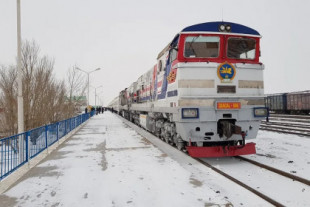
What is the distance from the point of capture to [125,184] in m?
5.47

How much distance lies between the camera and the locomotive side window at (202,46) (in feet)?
24.5

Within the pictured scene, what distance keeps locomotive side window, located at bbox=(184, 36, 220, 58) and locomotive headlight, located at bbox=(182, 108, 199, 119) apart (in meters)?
1.60

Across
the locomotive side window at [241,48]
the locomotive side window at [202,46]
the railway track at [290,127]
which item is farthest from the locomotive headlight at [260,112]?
the railway track at [290,127]

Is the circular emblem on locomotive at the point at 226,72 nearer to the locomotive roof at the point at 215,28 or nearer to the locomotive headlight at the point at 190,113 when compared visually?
the locomotive roof at the point at 215,28

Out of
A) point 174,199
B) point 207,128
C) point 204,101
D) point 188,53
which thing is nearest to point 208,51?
point 188,53

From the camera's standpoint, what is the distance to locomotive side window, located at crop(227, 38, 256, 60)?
25.3ft

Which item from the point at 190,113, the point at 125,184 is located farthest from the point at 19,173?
the point at 190,113

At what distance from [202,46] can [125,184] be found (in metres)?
4.50

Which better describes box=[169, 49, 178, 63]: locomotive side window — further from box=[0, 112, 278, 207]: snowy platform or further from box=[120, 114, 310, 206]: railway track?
box=[120, 114, 310, 206]: railway track

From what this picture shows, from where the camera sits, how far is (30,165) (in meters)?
7.44

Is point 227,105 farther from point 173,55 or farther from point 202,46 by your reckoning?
point 173,55

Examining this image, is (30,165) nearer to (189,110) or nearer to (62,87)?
(189,110)

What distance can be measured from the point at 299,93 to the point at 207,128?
2533 cm

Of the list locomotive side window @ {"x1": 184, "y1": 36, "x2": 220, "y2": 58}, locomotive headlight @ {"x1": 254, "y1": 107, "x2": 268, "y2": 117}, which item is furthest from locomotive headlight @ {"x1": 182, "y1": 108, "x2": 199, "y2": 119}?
locomotive headlight @ {"x1": 254, "y1": 107, "x2": 268, "y2": 117}
